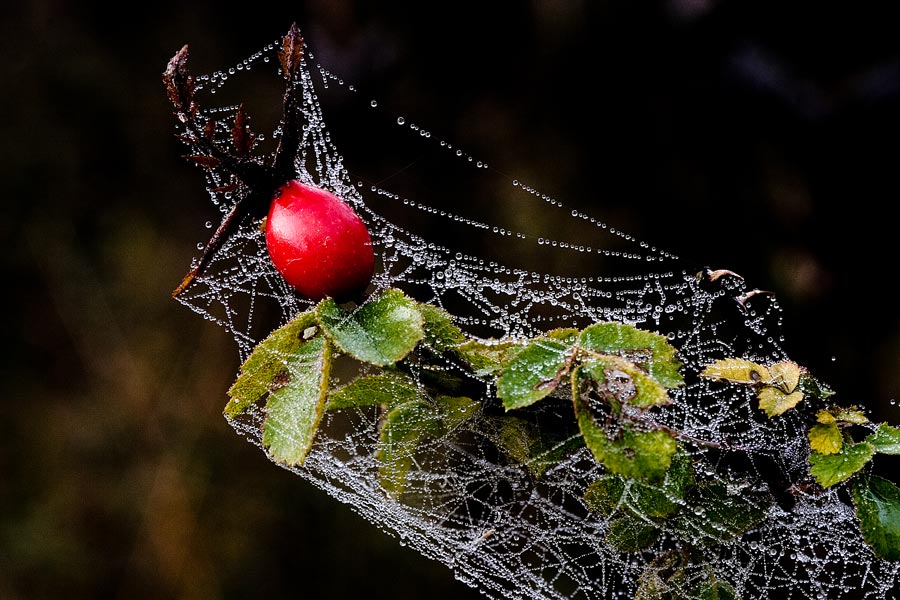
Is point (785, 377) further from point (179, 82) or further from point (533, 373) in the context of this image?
point (179, 82)

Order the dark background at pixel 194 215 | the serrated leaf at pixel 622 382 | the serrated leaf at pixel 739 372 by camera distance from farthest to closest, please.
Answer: the dark background at pixel 194 215, the serrated leaf at pixel 739 372, the serrated leaf at pixel 622 382

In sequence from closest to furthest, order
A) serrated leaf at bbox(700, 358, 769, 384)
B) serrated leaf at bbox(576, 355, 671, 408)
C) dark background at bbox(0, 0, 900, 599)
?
serrated leaf at bbox(576, 355, 671, 408) < serrated leaf at bbox(700, 358, 769, 384) < dark background at bbox(0, 0, 900, 599)

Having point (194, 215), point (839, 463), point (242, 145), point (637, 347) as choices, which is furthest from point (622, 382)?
point (194, 215)

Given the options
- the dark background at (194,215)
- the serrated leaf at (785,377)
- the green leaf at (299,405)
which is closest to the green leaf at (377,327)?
the green leaf at (299,405)

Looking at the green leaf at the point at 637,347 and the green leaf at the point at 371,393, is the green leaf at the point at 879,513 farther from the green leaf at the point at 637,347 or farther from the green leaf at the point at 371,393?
the green leaf at the point at 371,393

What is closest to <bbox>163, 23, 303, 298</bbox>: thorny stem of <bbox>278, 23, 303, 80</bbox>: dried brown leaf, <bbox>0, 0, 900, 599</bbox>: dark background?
<bbox>278, 23, 303, 80</bbox>: dried brown leaf

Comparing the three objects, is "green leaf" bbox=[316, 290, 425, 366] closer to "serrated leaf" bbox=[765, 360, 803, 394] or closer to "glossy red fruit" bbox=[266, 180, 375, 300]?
"glossy red fruit" bbox=[266, 180, 375, 300]
